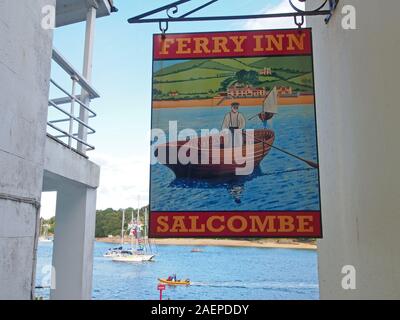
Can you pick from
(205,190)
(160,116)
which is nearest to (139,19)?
(160,116)

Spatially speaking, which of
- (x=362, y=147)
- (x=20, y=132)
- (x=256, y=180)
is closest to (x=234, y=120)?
(x=256, y=180)

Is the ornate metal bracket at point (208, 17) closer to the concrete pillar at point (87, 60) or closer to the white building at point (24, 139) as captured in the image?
the white building at point (24, 139)

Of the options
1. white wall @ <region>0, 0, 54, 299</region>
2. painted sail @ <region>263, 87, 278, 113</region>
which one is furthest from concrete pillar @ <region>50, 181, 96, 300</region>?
painted sail @ <region>263, 87, 278, 113</region>

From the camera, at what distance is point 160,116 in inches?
83.7

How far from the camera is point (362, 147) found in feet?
5.92

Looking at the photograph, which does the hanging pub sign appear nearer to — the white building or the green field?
the green field

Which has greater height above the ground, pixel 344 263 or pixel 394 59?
pixel 394 59

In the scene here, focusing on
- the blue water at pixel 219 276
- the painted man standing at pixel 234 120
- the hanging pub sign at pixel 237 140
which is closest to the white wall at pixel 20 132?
the hanging pub sign at pixel 237 140

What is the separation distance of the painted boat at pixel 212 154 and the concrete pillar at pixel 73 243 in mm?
2331

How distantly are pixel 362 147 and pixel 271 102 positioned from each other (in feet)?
1.93

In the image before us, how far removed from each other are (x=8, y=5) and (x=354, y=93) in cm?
213

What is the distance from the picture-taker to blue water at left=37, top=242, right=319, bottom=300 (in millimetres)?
21531

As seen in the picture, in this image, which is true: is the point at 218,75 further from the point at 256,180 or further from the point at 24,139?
the point at 24,139
